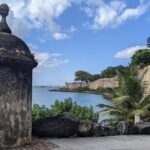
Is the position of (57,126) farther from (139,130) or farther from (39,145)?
(139,130)

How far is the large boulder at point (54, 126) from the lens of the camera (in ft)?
28.0

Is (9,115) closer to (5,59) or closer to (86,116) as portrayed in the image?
(5,59)

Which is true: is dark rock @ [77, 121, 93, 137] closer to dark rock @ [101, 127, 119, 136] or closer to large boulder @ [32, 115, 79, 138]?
large boulder @ [32, 115, 79, 138]

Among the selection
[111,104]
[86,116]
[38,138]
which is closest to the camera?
[38,138]

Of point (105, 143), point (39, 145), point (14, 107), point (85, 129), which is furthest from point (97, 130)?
point (14, 107)

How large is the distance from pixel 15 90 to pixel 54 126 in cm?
144

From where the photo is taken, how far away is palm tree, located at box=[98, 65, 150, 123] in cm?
2058

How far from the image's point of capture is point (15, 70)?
7.59 meters

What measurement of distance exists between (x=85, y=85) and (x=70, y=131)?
124202 mm

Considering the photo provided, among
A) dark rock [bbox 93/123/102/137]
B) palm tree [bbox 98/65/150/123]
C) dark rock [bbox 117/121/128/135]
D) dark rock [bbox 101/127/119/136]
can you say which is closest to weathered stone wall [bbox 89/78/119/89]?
palm tree [bbox 98/65/150/123]

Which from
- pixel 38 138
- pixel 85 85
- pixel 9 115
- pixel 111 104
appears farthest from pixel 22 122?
pixel 85 85

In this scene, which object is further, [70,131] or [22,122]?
[70,131]

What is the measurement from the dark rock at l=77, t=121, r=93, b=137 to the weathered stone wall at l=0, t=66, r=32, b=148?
4.62 feet

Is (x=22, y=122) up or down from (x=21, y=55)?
down
